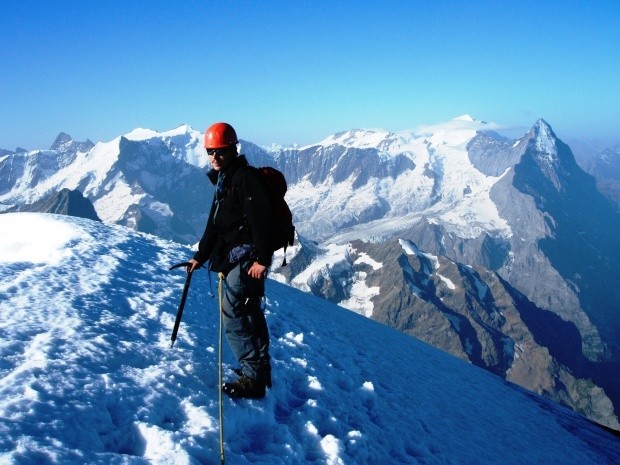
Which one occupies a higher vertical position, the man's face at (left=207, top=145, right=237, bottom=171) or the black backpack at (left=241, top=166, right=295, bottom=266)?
the man's face at (left=207, top=145, right=237, bottom=171)

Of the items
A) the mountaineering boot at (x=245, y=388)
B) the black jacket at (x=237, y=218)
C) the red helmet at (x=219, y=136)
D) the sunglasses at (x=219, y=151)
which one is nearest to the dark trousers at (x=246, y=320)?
the mountaineering boot at (x=245, y=388)

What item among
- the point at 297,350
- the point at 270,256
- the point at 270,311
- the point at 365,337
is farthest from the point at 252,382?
the point at 365,337

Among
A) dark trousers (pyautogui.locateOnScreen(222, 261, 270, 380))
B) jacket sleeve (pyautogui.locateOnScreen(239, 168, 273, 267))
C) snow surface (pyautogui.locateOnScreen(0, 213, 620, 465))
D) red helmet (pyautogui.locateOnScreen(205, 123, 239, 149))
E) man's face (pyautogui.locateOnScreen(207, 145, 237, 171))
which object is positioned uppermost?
red helmet (pyautogui.locateOnScreen(205, 123, 239, 149))

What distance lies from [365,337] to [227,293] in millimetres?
9841

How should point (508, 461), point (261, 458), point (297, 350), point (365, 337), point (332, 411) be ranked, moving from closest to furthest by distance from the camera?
point (261, 458) < point (332, 411) < point (508, 461) < point (297, 350) < point (365, 337)

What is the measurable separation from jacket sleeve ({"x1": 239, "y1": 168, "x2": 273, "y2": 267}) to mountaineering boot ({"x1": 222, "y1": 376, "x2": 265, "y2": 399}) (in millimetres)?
2488

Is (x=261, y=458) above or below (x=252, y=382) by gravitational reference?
below

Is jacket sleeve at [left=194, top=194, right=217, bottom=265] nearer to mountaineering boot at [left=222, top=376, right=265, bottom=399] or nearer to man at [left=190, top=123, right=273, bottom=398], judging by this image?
man at [left=190, top=123, right=273, bottom=398]

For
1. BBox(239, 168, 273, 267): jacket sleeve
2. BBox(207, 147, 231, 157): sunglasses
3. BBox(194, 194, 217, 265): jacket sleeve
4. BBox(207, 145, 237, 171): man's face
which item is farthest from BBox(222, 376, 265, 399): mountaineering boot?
BBox(207, 147, 231, 157): sunglasses

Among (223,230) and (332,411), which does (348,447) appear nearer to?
(332,411)

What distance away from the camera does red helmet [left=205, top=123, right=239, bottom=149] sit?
7176 millimetres

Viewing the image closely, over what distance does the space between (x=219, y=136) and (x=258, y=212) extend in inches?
61.5

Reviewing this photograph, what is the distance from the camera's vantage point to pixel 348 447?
7.68 metres

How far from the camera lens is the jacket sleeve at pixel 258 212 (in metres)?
6.77
